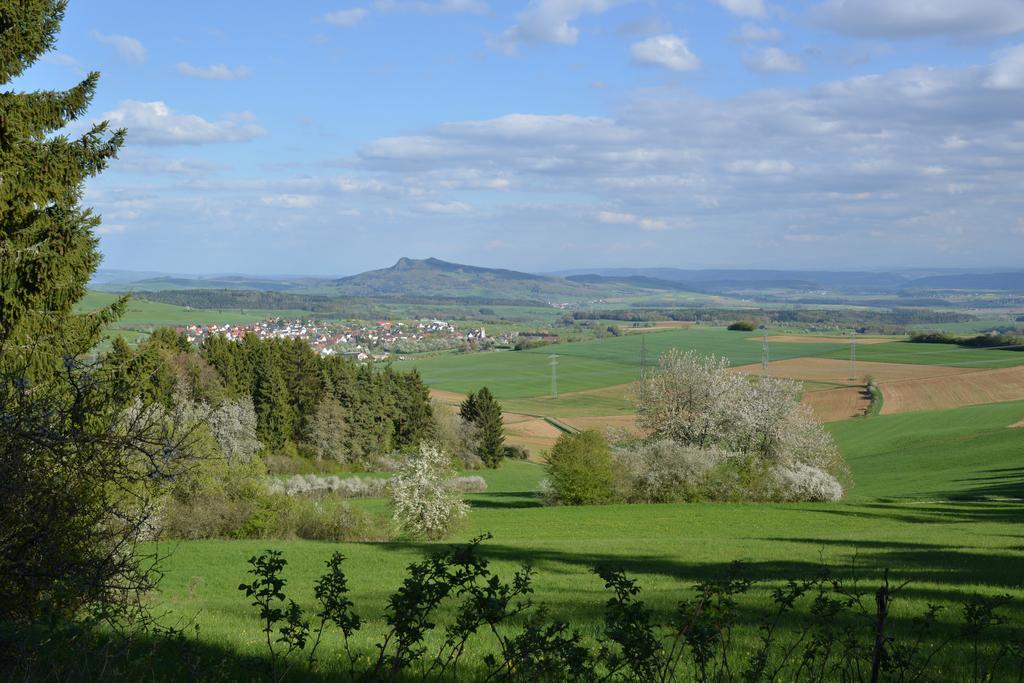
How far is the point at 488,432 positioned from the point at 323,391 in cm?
→ 1450

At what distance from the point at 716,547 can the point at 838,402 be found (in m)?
58.3

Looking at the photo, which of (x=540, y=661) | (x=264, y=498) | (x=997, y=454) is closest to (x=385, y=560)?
(x=264, y=498)

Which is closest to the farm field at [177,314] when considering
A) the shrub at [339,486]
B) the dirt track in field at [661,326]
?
the dirt track in field at [661,326]

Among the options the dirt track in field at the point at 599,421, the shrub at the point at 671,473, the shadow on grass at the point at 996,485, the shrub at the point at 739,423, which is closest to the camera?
the shadow on grass at the point at 996,485

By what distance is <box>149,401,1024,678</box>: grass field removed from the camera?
13.7m

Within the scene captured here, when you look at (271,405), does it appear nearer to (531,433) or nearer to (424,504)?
(531,433)

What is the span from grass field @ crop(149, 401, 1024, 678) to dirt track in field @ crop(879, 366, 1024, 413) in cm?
2169

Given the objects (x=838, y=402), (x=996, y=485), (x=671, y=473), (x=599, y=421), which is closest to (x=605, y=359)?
(x=599, y=421)

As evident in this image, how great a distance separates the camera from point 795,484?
40.0m

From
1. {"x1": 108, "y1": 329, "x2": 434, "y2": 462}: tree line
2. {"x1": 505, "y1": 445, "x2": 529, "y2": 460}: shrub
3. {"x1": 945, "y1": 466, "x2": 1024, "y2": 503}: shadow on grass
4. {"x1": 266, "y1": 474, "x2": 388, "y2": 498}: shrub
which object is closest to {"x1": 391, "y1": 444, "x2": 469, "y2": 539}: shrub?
{"x1": 266, "y1": 474, "x2": 388, "y2": 498}: shrub

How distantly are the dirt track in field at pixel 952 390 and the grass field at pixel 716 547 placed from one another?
854 inches

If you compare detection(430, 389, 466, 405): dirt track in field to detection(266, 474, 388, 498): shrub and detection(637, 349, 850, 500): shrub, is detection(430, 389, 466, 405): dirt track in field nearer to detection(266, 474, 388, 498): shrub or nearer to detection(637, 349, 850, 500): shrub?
detection(266, 474, 388, 498): shrub

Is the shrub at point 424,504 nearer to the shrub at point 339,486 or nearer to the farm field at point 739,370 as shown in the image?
the shrub at point 339,486

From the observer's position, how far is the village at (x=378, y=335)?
123 meters
